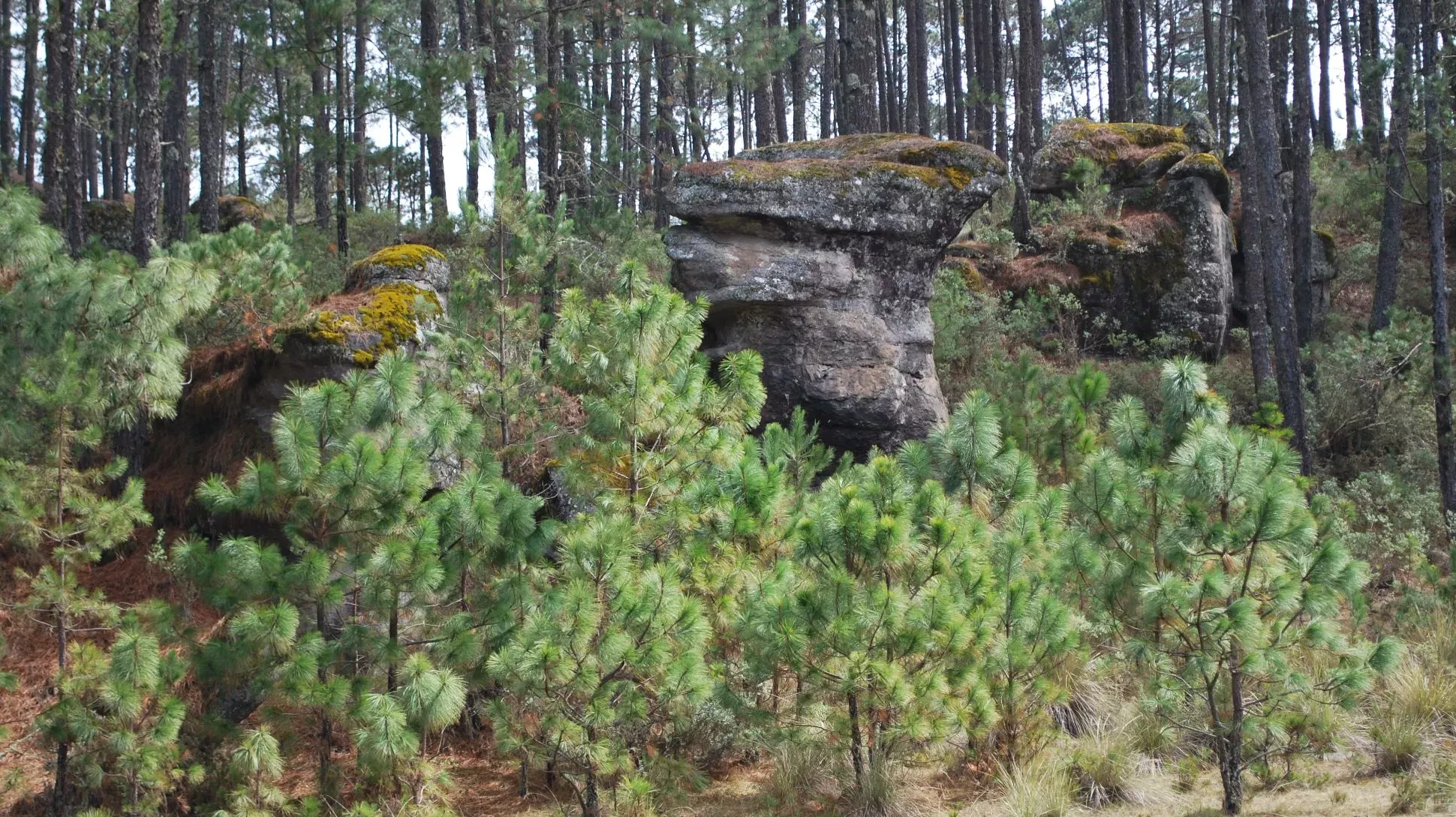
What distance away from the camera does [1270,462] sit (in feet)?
17.3

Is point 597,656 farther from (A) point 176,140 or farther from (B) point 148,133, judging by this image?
(A) point 176,140

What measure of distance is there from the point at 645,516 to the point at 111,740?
343 centimetres

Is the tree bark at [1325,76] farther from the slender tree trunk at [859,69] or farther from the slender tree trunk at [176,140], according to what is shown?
the slender tree trunk at [176,140]

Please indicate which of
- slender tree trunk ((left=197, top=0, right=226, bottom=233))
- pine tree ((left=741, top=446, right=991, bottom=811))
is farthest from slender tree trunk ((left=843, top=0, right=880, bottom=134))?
pine tree ((left=741, top=446, right=991, bottom=811))

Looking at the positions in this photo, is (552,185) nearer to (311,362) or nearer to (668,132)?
(311,362)

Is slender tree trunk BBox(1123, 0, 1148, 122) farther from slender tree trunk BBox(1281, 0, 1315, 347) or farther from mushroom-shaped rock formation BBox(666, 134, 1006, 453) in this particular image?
mushroom-shaped rock formation BBox(666, 134, 1006, 453)

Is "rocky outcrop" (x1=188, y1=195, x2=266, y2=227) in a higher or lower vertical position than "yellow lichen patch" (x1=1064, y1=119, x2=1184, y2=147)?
lower

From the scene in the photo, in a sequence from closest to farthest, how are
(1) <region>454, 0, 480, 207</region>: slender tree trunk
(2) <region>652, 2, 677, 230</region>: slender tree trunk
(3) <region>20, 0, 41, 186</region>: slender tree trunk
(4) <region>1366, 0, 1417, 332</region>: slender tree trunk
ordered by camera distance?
1. (1) <region>454, 0, 480, 207</region>: slender tree trunk
2. (4) <region>1366, 0, 1417, 332</region>: slender tree trunk
3. (2) <region>652, 2, 677, 230</region>: slender tree trunk
4. (3) <region>20, 0, 41, 186</region>: slender tree trunk

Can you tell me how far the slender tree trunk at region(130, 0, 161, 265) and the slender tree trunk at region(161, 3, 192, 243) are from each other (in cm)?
419

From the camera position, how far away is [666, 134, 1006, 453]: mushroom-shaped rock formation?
1063 cm

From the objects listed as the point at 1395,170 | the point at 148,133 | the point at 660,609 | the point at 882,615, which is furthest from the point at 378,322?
the point at 1395,170

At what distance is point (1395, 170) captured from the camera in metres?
14.9

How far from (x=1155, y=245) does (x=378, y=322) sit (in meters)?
12.1

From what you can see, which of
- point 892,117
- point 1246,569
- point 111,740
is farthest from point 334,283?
point 892,117
